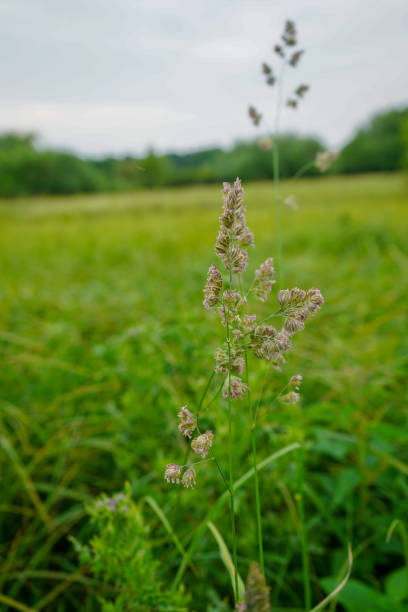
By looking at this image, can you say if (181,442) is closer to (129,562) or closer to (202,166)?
(129,562)

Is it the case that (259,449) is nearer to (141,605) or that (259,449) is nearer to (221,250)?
(141,605)

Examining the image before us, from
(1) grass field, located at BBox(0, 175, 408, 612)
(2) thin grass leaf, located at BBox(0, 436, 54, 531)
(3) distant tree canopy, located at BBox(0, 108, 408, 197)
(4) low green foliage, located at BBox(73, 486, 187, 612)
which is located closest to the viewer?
Answer: (4) low green foliage, located at BBox(73, 486, 187, 612)

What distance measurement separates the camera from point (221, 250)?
0.71 m

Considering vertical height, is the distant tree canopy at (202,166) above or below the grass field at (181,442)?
above

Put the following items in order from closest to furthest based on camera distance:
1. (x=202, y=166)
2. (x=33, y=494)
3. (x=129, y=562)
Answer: (x=129, y=562)
(x=33, y=494)
(x=202, y=166)

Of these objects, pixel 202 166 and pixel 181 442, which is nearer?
pixel 181 442

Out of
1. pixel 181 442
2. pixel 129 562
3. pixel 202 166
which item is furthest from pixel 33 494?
pixel 202 166

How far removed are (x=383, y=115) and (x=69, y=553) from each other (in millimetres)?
53185

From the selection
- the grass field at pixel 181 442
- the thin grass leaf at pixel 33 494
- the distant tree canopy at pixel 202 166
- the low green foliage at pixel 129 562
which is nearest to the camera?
the low green foliage at pixel 129 562

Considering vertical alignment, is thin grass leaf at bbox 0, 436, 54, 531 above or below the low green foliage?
below

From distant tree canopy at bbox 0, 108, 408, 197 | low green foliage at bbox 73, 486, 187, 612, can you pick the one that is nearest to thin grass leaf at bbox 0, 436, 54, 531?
low green foliage at bbox 73, 486, 187, 612

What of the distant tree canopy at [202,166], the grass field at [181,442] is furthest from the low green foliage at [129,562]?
the distant tree canopy at [202,166]

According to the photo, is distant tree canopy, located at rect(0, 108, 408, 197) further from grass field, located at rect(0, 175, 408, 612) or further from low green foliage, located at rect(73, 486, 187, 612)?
low green foliage, located at rect(73, 486, 187, 612)

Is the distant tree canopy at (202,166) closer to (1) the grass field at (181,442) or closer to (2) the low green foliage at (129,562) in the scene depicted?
(1) the grass field at (181,442)
